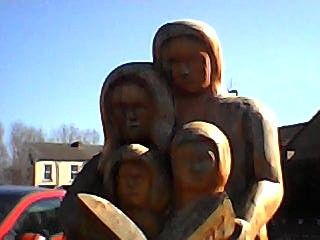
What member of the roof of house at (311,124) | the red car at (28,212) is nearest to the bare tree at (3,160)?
the roof of house at (311,124)

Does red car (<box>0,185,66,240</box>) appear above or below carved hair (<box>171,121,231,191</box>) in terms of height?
below

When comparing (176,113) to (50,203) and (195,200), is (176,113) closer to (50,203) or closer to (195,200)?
(195,200)

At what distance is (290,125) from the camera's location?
93.6 ft

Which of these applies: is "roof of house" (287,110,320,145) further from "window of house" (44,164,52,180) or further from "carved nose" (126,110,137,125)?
"carved nose" (126,110,137,125)

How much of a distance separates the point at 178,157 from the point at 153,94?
12.5 inches

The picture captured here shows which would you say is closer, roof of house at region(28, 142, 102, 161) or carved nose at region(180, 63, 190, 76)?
carved nose at region(180, 63, 190, 76)

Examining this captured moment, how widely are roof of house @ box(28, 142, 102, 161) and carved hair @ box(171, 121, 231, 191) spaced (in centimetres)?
3944

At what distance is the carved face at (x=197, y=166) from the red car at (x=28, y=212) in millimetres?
2743

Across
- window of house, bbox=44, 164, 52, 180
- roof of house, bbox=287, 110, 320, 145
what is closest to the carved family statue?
roof of house, bbox=287, 110, 320, 145

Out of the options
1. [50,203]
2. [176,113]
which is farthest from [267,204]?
[50,203]

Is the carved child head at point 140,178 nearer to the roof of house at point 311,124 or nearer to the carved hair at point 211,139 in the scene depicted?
the carved hair at point 211,139

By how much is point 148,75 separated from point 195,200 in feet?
1.81

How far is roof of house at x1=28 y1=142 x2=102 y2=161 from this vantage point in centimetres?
4212

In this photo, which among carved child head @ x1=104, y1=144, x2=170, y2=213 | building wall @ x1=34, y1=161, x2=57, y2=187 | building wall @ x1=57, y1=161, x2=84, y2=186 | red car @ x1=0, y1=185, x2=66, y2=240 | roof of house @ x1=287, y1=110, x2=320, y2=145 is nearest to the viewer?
carved child head @ x1=104, y1=144, x2=170, y2=213
